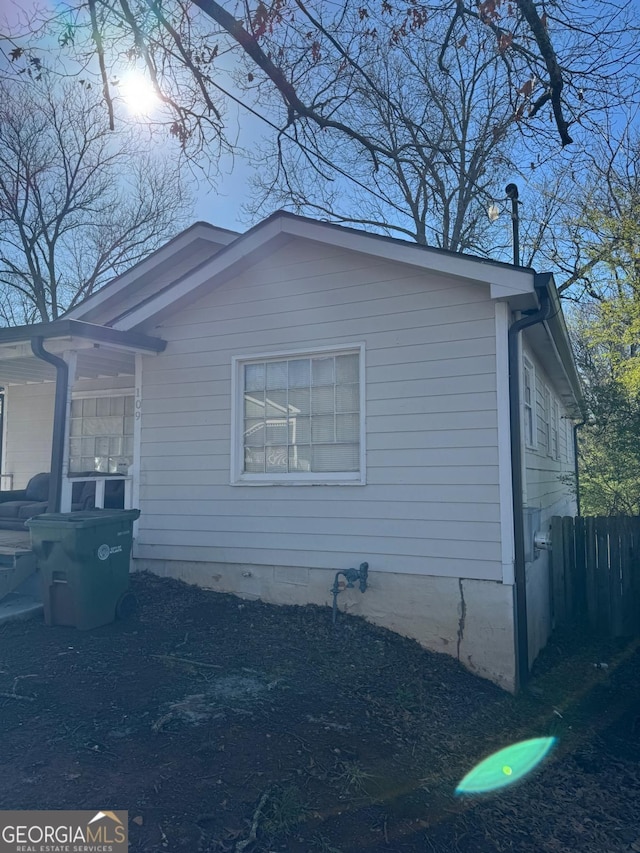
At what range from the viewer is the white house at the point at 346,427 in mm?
5562

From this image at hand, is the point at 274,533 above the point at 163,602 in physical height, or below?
above

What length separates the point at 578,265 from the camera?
607 inches

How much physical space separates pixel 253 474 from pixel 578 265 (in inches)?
477

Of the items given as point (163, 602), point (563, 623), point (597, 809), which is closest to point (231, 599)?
point (163, 602)

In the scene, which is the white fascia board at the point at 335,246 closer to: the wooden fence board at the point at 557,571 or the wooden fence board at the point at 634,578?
the wooden fence board at the point at 557,571

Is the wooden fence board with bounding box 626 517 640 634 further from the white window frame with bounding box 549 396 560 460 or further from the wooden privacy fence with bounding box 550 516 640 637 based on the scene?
the white window frame with bounding box 549 396 560 460

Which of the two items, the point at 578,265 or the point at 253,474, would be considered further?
the point at 578,265

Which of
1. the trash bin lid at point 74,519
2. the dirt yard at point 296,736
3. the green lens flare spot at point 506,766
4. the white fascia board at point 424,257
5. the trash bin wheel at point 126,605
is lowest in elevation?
the green lens flare spot at point 506,766

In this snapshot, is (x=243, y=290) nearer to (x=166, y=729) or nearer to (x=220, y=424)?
(x=220, y=424)

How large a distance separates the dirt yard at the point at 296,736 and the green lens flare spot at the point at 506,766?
67 millimetres

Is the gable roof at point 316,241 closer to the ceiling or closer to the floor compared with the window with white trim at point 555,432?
closer to the ceiling

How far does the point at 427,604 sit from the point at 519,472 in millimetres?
1485

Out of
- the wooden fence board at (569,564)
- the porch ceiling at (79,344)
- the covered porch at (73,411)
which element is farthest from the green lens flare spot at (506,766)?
the porch ceiling at (79,344)

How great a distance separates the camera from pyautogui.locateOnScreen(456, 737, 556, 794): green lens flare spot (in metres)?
3.68
